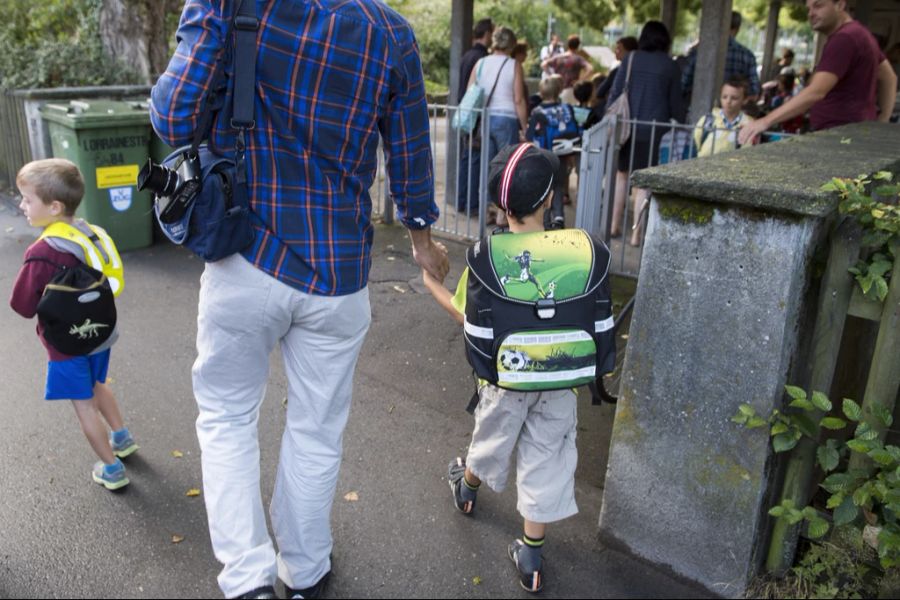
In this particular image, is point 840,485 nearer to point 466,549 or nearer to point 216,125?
point 466,549

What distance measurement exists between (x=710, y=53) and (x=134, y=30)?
19.9 ft

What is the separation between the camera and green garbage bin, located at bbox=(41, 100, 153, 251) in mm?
6422

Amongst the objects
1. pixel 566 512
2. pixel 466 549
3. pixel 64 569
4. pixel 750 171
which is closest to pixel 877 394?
pixel 750 171

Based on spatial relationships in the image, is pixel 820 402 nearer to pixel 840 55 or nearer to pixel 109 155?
pixel 840 55

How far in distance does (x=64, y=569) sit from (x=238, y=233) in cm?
147

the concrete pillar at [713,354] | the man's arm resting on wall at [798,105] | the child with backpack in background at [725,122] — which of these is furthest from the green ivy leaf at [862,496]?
the child with backpack in background at [725,122]

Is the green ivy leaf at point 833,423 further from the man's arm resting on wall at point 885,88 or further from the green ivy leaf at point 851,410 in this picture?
the man's arm resting on wall at point 885,88

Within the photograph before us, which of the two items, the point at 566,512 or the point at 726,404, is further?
the point at 566,512

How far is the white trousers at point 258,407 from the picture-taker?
2.39 meters

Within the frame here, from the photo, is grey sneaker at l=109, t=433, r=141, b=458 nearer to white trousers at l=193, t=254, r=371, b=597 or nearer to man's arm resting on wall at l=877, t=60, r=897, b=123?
white trousers at l=193, t=254, r=371, b=597

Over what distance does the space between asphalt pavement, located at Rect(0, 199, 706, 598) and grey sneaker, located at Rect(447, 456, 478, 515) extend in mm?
44

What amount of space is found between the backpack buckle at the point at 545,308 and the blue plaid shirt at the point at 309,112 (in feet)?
1.83

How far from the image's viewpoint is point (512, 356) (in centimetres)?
265

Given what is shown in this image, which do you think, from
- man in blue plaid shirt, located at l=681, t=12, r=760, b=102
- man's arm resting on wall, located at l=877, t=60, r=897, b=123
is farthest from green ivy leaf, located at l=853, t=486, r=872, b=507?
man in blue plaid shirt, located at l=681, t=12, r=760, b=102
